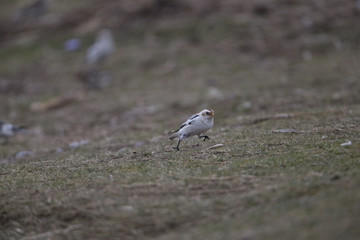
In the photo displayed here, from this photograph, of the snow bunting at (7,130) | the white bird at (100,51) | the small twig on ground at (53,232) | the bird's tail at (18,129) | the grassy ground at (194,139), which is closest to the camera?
the grassy ground at (194,139)

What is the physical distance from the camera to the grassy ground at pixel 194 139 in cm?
624

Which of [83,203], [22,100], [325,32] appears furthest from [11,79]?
[83,203]

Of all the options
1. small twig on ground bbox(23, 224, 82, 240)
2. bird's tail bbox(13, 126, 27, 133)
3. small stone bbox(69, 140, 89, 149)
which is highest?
small twig on ground bbox(23, 224, 82, 240)

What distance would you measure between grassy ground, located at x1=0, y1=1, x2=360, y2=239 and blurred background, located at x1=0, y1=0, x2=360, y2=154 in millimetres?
113

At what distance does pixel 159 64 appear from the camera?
79.9 feet

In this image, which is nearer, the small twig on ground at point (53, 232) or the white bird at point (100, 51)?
the small twig on ground at point (53, 232)

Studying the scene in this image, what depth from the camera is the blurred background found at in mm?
15523

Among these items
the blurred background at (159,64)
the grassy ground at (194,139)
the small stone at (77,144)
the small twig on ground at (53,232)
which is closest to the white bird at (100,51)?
the blurred background at (159,64)

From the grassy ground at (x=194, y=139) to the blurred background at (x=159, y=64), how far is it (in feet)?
0.37

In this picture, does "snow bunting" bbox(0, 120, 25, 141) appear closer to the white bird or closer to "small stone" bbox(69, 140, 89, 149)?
"small stone" bbox(69, 140, 89, 149)

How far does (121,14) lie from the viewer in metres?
30.4

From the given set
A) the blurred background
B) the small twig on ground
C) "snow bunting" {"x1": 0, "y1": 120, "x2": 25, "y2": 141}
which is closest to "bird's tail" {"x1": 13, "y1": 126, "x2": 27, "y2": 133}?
"snow bunting" {"x1": 0, "y1": 120, "x2": 25, "y2": 141}

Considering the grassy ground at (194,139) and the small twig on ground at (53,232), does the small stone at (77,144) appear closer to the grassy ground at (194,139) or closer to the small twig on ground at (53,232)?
the grassy ground at (194,139)

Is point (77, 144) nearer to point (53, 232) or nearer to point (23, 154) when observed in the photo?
point (23, 154)
